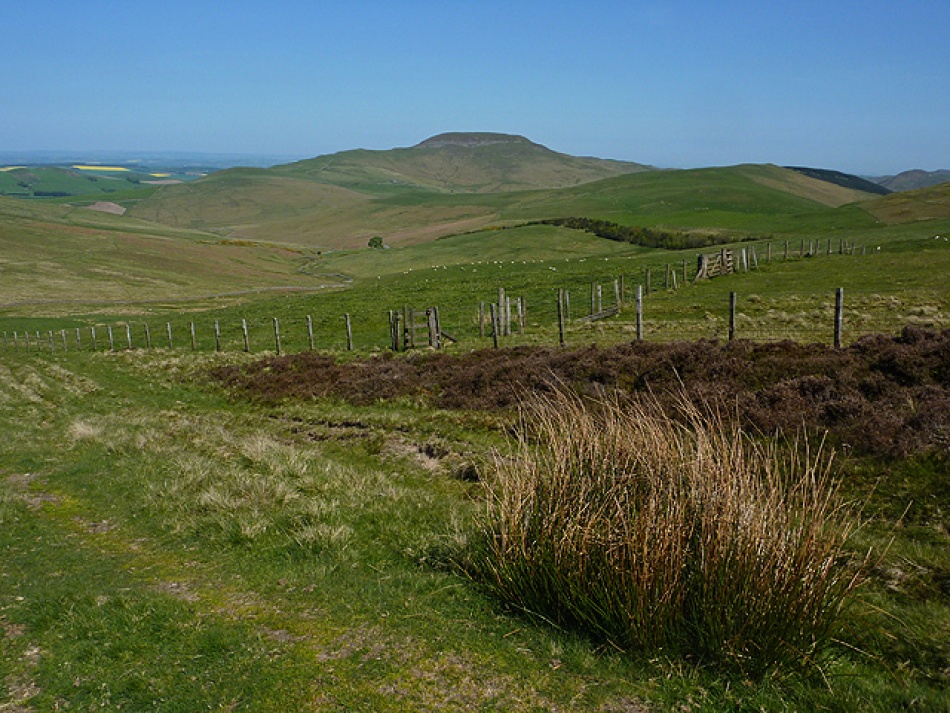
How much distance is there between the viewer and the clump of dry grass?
5.98m

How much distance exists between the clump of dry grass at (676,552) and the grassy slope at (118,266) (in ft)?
291

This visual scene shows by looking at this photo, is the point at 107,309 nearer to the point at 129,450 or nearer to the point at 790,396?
the point at 129,450

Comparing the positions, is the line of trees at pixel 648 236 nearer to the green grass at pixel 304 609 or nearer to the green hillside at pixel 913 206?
the green hillside at pixel 913 206

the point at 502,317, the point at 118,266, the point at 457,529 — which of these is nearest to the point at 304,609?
the point at 457,529

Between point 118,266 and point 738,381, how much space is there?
4356 inches

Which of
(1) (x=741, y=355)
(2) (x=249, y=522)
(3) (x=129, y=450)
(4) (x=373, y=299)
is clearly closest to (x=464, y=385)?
(1) (x=741, y=355)

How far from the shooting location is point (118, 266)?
4188 inches

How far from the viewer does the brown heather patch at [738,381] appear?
11.6 meters

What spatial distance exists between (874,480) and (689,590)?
18.6 ft

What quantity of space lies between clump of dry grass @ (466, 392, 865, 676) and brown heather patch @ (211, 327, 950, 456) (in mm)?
2726

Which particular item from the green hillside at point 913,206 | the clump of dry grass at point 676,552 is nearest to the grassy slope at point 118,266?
the green hillside at point 913,206

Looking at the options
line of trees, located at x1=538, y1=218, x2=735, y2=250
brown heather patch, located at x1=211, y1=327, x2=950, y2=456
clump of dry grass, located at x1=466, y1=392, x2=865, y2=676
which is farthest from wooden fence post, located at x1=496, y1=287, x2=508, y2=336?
line of trees, located at x1=538, y1=218, x2=735, y2=250

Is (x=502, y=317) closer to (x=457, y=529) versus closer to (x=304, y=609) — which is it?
(x=457, y=529)

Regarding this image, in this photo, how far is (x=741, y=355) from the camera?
676 inches
